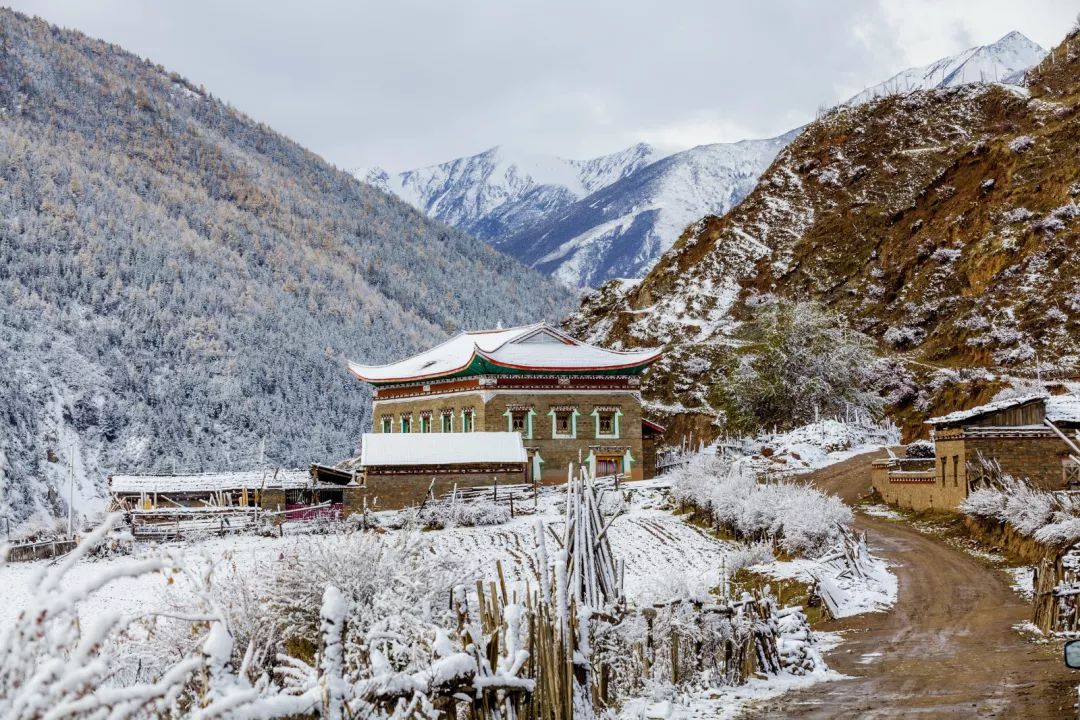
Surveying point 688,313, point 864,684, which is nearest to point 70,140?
point 688,313

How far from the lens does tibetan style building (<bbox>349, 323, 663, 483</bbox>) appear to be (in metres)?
49.2

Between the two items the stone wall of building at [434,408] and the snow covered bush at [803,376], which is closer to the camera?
the stone wall of building at [434,408]

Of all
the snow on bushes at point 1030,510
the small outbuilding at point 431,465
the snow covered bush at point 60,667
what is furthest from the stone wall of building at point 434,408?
the snow covered bush at point 60,667

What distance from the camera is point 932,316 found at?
70250 mm

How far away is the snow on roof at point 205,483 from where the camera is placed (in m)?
41.5

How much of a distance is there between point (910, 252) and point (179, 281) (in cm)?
6144

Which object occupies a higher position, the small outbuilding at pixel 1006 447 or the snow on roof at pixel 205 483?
the small outbuilding at pixel 1006 447

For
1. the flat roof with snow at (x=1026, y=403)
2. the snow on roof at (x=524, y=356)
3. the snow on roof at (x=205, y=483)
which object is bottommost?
the snow on roof at (x=205, y=483)

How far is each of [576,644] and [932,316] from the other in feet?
213

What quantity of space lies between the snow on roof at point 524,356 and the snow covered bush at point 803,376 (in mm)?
12243

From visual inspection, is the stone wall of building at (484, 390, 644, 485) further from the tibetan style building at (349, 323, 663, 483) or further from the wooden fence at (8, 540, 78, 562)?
the wooden fence at (8, 540, 78, 562)

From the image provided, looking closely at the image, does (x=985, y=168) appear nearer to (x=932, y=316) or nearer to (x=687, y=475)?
(x=932, y=316)

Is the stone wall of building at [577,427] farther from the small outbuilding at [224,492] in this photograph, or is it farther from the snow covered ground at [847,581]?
the snow covered ground at [847,581]

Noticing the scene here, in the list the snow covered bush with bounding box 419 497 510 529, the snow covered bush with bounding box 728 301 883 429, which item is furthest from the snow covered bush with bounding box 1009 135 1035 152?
the snow covered bush with bounding box 419 497 510 529
